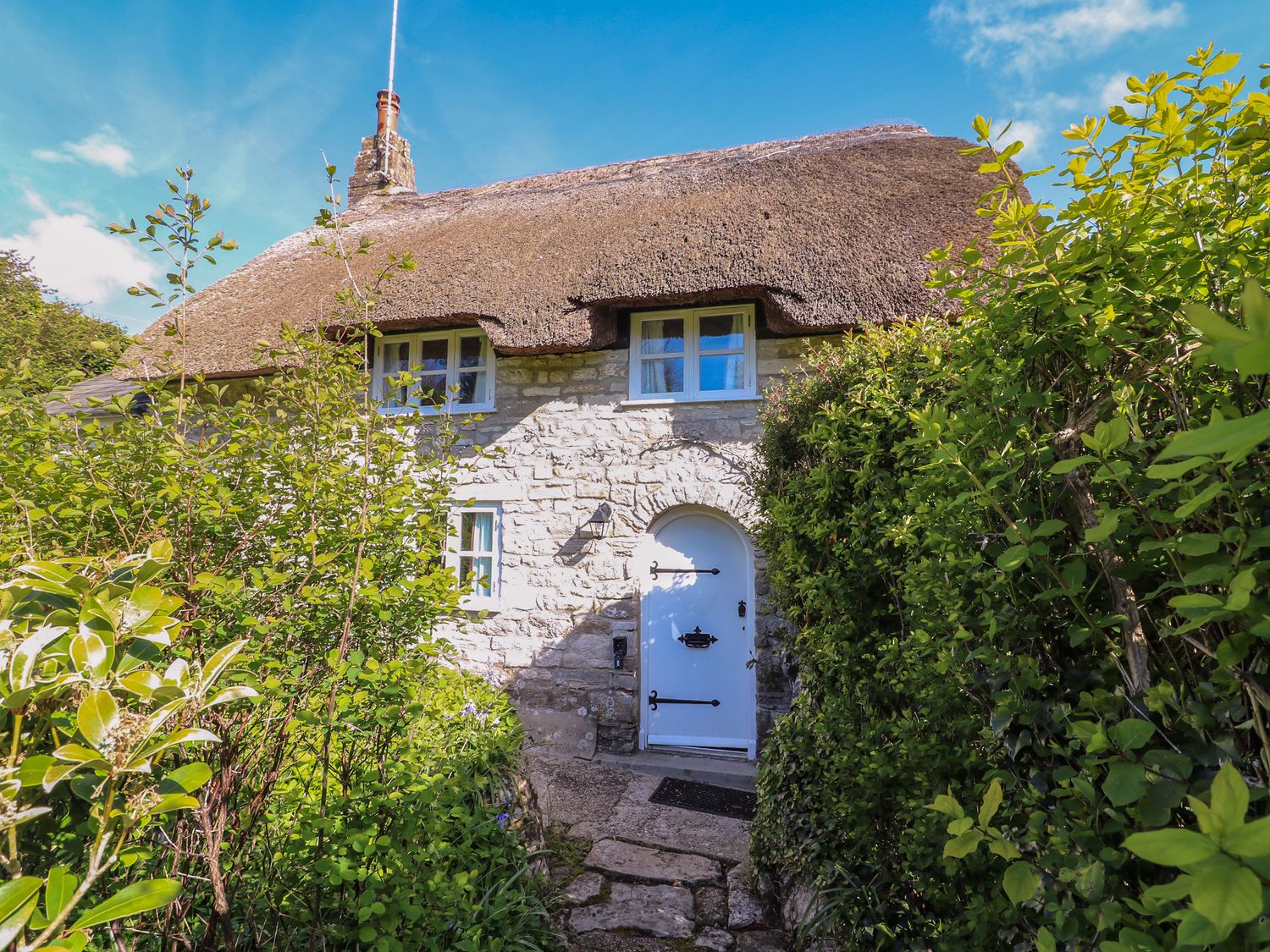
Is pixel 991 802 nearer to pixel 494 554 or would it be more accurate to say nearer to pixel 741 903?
pixel 741 903

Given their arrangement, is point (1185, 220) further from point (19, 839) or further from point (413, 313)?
point (413, 313)

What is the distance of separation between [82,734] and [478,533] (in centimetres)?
605

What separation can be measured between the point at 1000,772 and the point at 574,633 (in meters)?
5.48

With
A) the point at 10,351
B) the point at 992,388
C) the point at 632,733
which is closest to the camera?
the point at 992,388

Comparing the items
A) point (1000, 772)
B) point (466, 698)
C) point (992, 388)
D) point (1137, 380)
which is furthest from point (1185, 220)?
point (466, 698)

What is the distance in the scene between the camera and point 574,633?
6371mm

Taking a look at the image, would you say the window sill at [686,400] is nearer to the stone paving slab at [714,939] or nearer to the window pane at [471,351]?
the window pane at [471,351]

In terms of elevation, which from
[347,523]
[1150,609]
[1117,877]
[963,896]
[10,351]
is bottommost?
[963,896]

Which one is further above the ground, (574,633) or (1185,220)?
(1185,220)

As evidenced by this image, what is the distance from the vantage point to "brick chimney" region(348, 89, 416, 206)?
396 inches

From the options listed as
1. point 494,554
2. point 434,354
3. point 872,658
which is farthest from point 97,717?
point 434,354

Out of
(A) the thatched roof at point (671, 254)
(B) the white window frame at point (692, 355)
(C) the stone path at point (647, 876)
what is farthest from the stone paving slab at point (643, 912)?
(A) the thatched roof at point (671, 254)

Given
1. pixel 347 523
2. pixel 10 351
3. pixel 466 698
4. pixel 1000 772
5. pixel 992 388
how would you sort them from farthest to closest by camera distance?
pixel 10 351, pixel 466 698, pixel 347 523, pixel 992 388, pixel 1000 772

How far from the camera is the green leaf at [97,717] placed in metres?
0.86
